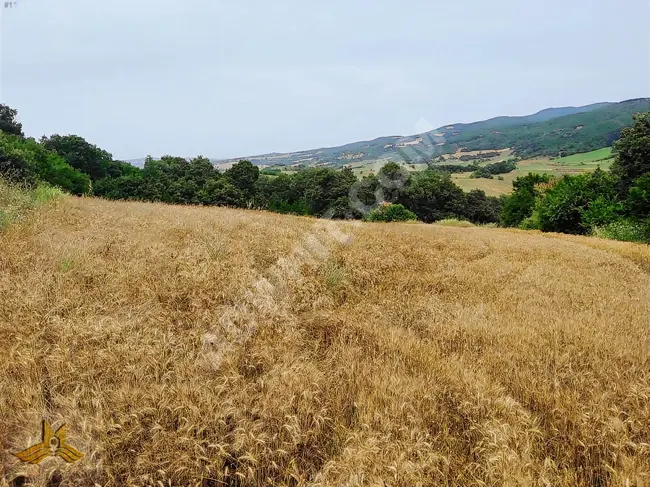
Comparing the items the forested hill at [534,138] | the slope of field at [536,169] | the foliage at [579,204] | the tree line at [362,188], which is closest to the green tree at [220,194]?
the tree line at [362,188]

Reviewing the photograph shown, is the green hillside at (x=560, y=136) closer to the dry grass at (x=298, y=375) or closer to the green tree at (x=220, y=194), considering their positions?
the green tree at (x=220, y=194)

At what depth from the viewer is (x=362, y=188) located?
47.2m

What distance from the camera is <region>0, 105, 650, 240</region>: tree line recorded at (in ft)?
76.0

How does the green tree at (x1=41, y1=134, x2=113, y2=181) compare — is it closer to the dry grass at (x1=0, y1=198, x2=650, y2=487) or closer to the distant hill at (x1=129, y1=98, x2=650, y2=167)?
the distant hill at (x1=129, y1=98, x2=650, y2=167)

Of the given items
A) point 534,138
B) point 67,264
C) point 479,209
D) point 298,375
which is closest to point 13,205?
point 67,264

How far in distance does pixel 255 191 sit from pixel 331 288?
50.8 metres

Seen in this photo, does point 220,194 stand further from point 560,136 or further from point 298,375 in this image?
point 560,136

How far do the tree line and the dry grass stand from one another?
16820mm

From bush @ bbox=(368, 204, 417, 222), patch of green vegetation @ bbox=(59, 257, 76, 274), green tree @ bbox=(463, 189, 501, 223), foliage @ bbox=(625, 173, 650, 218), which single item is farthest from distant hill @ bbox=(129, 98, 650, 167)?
patch of green vegetation @ bbox=(59, 257, 76, 274)

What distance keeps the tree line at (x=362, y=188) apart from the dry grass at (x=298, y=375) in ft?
55.2

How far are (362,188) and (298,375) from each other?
149 feet

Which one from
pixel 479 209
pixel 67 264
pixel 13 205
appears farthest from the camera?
pixel 479 209

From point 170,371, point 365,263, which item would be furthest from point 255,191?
point 170,371

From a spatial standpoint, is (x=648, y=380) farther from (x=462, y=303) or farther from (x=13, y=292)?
(x=13, y=292)
